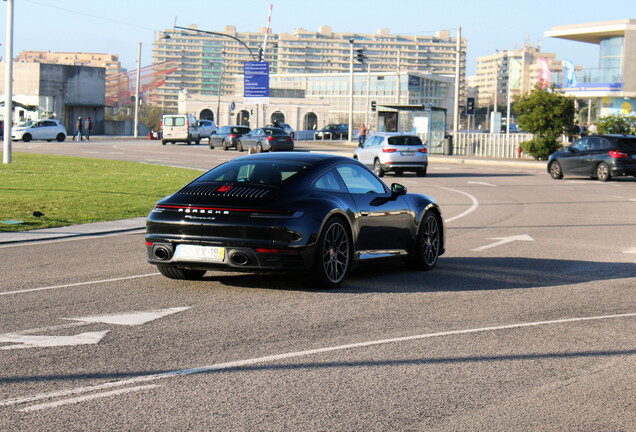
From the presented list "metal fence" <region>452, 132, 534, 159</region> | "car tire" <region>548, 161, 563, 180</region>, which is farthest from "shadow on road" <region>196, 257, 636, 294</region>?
"metal fence" <region>452, 132, 534, 159</region>

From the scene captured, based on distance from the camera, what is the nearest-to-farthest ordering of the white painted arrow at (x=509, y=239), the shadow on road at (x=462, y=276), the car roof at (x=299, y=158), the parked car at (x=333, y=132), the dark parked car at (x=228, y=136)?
the shadow on road at (x=462, y=276) < the car roof at (x=299, y=158) < the white painted arrow at (x=509, y=239) < the dark parked car at (x=228, y=136) < the parked car at (x=333, y=132)

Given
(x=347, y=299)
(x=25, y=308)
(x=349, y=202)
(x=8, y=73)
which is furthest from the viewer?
(x=8, y=73)

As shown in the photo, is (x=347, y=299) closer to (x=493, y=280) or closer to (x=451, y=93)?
(x=493, y=280)

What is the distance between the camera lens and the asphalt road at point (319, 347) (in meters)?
4.90

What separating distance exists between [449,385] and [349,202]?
4.25m

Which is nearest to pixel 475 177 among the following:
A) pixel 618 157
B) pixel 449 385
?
pixel 618 157

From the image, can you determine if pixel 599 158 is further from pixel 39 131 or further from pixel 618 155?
pixel 39 131

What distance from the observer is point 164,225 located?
899 cm

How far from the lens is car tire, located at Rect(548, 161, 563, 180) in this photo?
32469 mm

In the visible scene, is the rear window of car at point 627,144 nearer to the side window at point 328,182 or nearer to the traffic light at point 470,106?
the traffic light at point 470,106

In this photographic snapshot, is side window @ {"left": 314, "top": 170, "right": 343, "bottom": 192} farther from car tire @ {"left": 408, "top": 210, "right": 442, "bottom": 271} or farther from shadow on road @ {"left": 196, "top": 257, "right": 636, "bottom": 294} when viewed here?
car tire @ {"left": 408, "top": 210, "right": 442, "bottom": 271}

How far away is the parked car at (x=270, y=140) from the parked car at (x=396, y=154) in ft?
56.6

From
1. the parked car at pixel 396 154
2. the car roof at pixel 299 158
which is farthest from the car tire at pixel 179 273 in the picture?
the parked car at pixel 396 154

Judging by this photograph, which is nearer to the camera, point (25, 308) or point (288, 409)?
point (288, 409)
